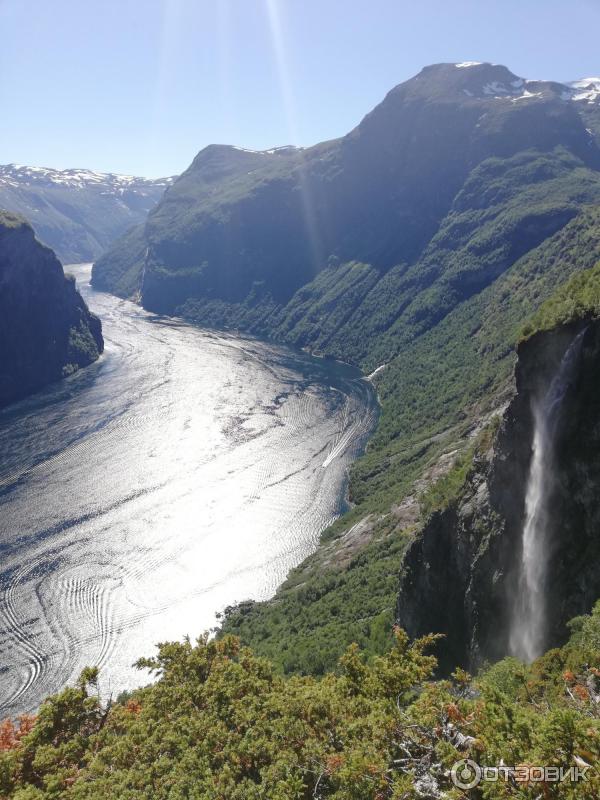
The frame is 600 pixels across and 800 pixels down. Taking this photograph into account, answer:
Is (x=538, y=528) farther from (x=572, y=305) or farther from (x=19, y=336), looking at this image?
(x=19, y=336)

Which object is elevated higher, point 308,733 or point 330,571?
point 308,733

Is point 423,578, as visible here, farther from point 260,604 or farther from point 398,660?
point 260,604

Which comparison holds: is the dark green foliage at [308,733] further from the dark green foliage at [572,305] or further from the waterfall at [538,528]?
the dark green foliage at [572,305]

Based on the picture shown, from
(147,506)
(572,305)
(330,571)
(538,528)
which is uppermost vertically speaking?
(572,305)
